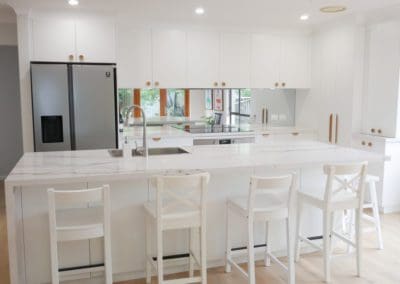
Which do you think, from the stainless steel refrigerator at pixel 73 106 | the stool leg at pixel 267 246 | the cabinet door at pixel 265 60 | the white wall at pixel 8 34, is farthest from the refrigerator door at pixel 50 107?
the cabinet door at pixel 265 60

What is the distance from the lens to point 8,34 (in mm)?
5312

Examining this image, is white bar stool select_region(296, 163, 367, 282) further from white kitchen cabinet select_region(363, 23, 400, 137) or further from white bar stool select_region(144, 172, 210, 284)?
white kitchen cabinet select_region(363, 23, 400, 137)

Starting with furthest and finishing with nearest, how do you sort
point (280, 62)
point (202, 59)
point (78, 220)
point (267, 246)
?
point (280, 62)
point (202, 59)
point (267, 246)
point (78, 220)

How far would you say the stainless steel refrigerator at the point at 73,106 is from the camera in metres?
4.50

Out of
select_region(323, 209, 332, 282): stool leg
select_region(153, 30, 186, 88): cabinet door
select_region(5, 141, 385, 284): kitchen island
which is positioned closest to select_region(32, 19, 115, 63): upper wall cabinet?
select_region(153, 30, 186, 88): cabinet door

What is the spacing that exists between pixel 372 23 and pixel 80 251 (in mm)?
4207

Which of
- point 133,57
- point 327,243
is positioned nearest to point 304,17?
point 133,57

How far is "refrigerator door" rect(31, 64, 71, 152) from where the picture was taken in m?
4.47

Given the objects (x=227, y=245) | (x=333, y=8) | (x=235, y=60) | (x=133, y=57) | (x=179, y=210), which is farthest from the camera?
(x=235, y=60)

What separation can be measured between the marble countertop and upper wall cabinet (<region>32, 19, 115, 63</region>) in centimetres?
167

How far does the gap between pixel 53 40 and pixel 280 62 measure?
3.12 metres

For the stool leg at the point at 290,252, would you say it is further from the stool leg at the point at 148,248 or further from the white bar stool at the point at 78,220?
the white bar stool at the point at 78,220

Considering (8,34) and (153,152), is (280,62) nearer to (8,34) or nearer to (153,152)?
(153,152)

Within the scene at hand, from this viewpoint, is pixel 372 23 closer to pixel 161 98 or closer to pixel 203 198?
pixel 161 98
